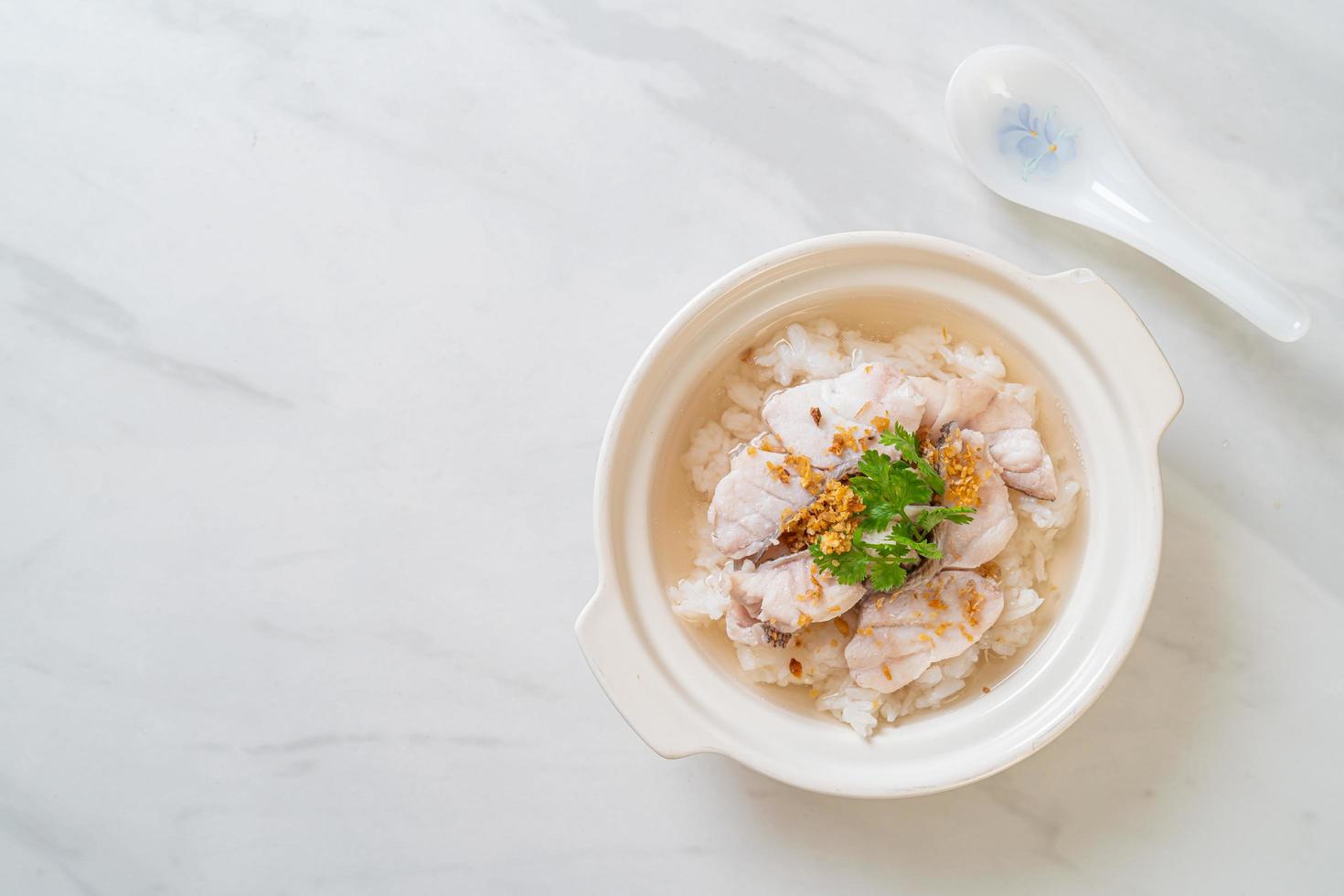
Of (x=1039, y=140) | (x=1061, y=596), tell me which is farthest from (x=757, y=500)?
(x=1039, y=140)

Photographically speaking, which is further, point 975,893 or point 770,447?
point 975,893

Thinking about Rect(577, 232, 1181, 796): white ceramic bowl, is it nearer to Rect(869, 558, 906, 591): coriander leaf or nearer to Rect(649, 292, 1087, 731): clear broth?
Rect(649, 292, 1087, 731): clear broth

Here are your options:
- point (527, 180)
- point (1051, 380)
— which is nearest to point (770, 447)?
point (1051, 380)

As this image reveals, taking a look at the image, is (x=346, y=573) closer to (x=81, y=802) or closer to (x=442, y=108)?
(x=81, y=802)

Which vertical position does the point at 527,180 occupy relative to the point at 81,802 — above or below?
above

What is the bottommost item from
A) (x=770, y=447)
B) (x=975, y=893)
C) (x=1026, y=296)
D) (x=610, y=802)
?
(x=975, y=893)

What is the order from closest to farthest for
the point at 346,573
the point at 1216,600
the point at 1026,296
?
the point at 1026,296
the point at 1216,600
the point at 346,573
